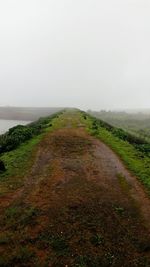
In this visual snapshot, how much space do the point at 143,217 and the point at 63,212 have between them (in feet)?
9.59

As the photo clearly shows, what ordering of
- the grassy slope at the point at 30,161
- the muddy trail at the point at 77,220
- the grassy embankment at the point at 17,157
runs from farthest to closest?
the grassy slope at the point at 30,161 < the grassy embankment at the point at 17,157 < the muddy trail at the point at 77,220

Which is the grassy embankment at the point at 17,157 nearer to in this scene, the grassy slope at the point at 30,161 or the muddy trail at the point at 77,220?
the grassy slope at the point at 30,161

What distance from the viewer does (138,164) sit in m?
20.1

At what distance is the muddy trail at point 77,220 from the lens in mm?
9375

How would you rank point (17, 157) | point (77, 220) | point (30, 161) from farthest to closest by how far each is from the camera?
1. point (17, 157)
2. point (30, 161)
3. point (77, 220)

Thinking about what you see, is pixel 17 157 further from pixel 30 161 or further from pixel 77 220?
pixel 77 220

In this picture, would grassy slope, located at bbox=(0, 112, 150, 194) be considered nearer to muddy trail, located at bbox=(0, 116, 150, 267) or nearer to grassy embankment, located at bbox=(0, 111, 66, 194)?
grassy embankment, located at bbox=(0, 111, 66, 194)

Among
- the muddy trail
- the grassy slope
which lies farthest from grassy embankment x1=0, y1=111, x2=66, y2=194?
the muddy trail

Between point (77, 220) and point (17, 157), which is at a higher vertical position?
point (17, 157)

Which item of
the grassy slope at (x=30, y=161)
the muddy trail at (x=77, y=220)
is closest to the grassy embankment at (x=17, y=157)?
the grassy slope at (x=30, y=161)

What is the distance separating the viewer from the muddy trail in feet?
30.8

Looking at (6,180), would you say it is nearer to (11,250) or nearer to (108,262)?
(11,250)

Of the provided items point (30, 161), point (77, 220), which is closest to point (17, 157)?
point (30, 161)

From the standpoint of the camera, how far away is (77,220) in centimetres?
1158
